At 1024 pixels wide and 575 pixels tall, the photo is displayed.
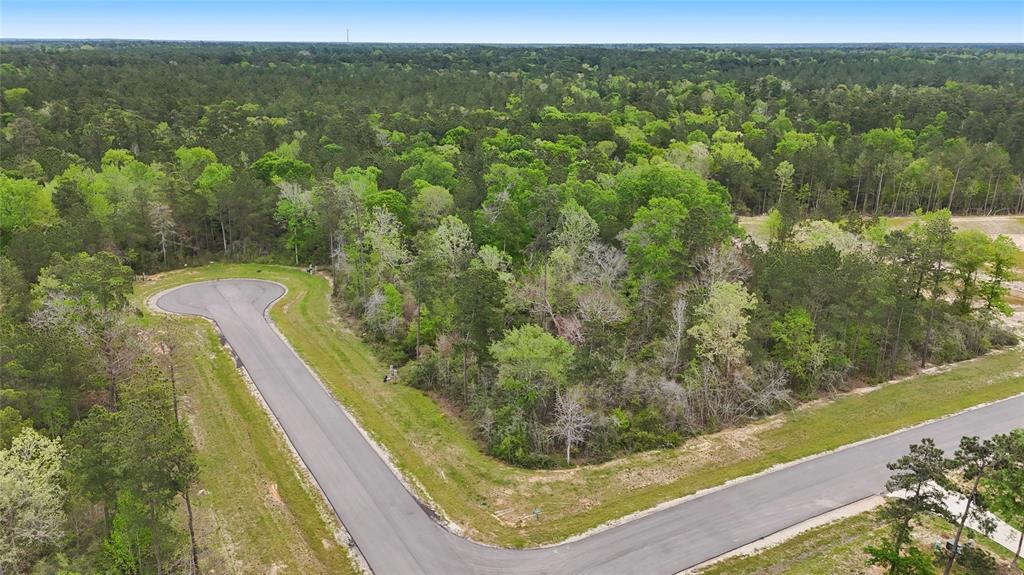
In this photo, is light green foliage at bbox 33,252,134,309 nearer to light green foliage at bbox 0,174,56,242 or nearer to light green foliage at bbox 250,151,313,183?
light green foliage at bbox 0,174,56,242

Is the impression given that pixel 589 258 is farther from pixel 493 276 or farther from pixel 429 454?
pixel 429 454

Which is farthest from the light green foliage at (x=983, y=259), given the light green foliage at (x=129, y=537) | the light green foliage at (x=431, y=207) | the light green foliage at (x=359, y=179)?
the light green foliage at (x=129, y=537)

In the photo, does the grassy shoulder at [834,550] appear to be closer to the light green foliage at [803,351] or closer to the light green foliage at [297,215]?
the light green foliage at [803,351]

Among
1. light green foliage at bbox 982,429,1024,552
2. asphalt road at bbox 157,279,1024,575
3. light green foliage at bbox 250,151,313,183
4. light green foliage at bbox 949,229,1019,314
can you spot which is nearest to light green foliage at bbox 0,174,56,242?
light green foliage at bbox 250,151,313,183

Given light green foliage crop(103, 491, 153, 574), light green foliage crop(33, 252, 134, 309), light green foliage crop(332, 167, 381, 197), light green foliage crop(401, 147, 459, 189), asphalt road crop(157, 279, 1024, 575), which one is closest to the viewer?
light green foliage crop(103, 491, 153, 574)

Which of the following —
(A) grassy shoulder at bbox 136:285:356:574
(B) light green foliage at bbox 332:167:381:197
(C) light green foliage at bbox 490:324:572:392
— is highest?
(B) light green foliage at bbox 332:167:381:197
